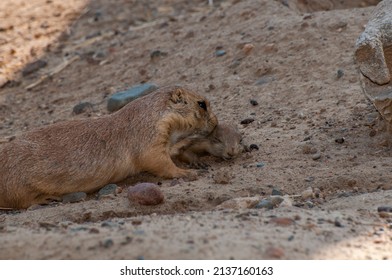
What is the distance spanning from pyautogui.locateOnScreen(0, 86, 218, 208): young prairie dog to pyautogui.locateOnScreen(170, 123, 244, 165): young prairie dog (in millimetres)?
152

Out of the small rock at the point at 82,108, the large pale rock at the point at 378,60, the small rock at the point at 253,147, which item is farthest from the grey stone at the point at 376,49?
the small rock at the point at 82,108

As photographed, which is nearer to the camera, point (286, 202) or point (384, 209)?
point (384, 209)

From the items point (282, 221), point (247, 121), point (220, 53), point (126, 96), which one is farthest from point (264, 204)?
point (220, 53)

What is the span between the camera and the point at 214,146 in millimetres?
6555

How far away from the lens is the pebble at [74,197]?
601cm

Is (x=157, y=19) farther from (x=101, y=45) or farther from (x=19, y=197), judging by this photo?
(x=19, y=197)

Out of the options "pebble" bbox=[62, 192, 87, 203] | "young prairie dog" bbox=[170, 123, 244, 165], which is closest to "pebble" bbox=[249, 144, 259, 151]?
"young prairie dog" bbox=[170, 123, 244, 165]

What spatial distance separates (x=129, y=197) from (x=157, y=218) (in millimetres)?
823

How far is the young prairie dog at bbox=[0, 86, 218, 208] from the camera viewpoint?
5.99 meters

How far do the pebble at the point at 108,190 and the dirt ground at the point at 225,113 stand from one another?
88 millimetres

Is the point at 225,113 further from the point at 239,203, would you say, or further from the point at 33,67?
the point at 33,67

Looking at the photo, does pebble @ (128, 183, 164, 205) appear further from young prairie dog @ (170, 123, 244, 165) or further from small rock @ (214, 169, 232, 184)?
young prairie dog @ (170, 123, 244, 165)

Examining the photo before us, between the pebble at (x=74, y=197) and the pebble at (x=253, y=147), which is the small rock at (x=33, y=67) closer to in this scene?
the pebble at (x=74, y=197)

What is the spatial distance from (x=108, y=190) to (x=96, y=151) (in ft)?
1.11
